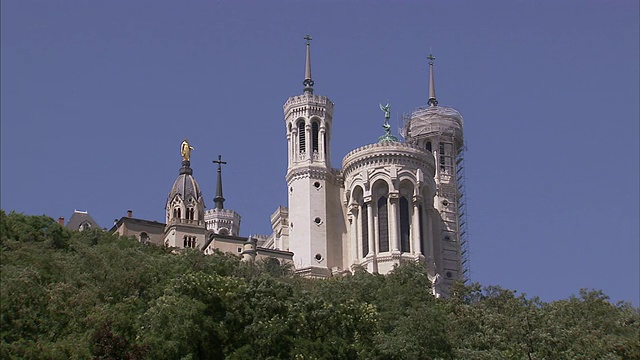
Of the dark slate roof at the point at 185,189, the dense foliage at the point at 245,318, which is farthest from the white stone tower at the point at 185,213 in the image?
the dense foliage at the point at 245,318

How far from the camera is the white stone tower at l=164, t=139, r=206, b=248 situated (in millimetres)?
88625

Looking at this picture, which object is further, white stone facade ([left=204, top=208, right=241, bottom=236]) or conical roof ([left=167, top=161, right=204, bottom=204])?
white stone facade ([left=204, top=208, right=241, bottom=236])

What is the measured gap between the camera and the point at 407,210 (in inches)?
3565

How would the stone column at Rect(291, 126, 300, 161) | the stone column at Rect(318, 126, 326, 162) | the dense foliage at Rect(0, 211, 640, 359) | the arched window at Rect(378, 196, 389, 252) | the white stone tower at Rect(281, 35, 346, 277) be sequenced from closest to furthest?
1. the dense foliage at Rect(0, 211, 640, 359)
2. the arched window at Rect(378, 196, 389, 252)
3. the white stone tower at Rect(281, 35, 346, 277)
4. the stone column at Rect(318, 126, 326, 162)
5. the stone column at Rect(291, 126, 300, 161)

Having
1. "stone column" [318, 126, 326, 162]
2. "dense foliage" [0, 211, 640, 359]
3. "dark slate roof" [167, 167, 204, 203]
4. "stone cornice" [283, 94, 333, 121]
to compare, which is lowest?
"dense foliage" [0, 211, 640, 359]

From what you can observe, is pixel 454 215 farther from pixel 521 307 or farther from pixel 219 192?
pixel 521 307

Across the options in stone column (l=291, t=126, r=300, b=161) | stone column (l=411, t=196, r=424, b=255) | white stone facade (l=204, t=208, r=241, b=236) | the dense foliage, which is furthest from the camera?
white stone facade (l=204, t=208, r=241, b=236)

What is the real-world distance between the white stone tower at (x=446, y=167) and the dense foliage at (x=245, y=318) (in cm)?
3934

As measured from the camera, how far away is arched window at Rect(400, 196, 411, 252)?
292ft

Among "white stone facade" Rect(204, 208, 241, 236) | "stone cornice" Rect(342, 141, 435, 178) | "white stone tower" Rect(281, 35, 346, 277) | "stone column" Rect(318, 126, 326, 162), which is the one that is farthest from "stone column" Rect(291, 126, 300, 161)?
"white stone facade" Rect(204, 208, 241, 236)

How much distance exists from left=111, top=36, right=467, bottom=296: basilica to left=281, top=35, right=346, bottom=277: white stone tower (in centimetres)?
8

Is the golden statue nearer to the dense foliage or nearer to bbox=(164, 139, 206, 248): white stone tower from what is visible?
bbox=(164, 139, 206, 248): white stone tower

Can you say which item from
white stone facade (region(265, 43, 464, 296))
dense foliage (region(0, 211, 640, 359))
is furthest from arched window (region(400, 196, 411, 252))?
dense foliage (region(0, 211, 640, 359))

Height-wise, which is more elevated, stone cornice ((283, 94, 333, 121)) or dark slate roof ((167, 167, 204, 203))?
stone cornice ((283, 94, 333, 121))
